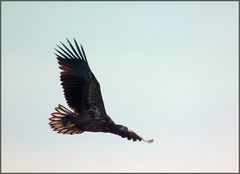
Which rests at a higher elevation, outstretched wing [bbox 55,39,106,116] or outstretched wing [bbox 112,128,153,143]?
outstretched wing [bbox 55,39,106,116]

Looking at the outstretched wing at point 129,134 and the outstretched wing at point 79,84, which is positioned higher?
the outstretched wing at point 79,84

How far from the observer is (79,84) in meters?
10.6

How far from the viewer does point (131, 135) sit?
9.80 meters

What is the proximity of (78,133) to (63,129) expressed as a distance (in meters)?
0.41

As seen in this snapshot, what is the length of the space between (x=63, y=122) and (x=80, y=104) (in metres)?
0.65

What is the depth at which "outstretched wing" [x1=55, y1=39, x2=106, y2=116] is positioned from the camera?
10.4 m

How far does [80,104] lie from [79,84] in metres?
0.55

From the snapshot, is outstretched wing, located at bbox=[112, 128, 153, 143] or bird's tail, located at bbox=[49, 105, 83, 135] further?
bird's tail, located at bbox=[49, 105, 83, 135]

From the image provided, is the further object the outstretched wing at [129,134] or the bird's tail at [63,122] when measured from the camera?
the bird's tail at [63,122]

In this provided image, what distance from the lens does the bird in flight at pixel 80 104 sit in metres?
10.1

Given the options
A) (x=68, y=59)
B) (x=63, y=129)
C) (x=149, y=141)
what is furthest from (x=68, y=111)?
(x=149, y=141)

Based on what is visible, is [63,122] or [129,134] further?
[63,122]

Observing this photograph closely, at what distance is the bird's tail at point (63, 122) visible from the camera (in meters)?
10.3

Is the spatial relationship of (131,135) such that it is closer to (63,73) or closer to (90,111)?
(90,111)
